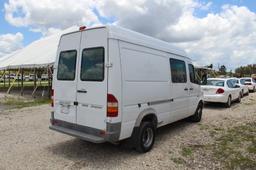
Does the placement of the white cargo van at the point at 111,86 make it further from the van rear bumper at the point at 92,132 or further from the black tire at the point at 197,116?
the black tire at the point at 197,116

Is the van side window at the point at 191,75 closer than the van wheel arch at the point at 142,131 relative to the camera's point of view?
No

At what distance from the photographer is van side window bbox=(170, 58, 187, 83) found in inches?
262

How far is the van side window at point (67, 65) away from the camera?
17.5ft

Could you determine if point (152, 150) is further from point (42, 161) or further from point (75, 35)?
point (75, 35)

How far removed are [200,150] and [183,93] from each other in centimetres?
201

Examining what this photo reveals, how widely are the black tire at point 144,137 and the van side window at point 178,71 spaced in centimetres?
169

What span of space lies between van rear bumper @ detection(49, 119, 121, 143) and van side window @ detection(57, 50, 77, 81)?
3.53 feet

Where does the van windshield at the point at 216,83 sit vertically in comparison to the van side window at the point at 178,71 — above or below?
below

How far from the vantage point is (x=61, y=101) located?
18.2ft

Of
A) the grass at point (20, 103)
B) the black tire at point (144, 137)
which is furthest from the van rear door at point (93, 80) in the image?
the grass at point (20, 103)

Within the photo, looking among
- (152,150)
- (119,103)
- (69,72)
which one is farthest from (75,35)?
(152,150)

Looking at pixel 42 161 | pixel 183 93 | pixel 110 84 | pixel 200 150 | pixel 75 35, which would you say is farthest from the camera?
pixel 183 93

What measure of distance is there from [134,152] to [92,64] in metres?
2.29

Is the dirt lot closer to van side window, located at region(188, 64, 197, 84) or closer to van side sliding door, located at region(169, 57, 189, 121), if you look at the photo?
van side sliding door, located at region(169, 57, 189, 121)
